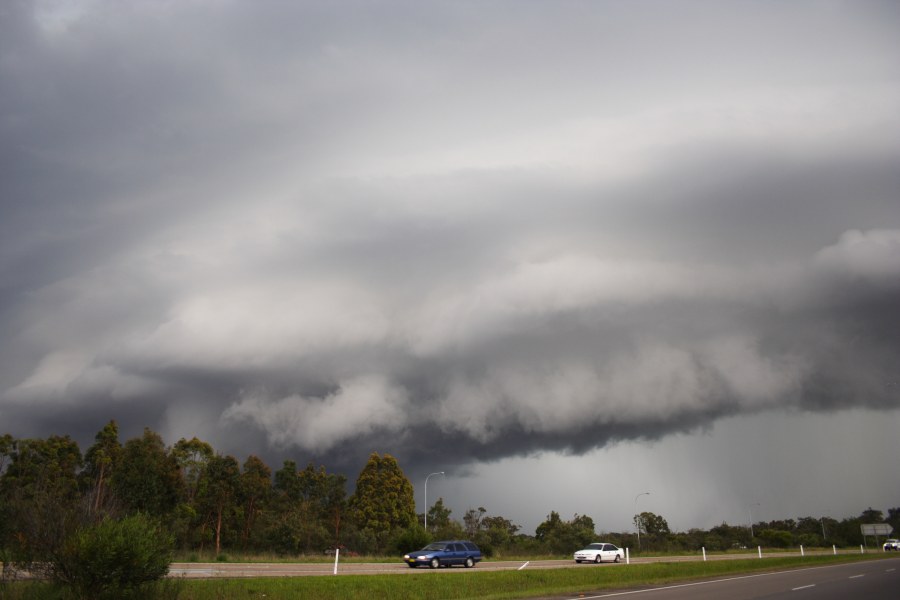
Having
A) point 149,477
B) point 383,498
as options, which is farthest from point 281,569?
point 383,498

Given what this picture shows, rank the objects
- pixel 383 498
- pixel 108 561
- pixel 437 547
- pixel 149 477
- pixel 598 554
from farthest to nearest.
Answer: pixel 383 498 < pixel 149 477 < pixel 598 554 < pixel 437 547 < pixel 108 561

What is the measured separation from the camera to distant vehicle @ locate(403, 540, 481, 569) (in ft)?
149

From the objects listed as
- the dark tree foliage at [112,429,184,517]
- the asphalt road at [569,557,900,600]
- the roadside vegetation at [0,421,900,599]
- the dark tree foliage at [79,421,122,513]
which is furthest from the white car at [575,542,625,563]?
the dark tree foliage at [79,421,122,513]

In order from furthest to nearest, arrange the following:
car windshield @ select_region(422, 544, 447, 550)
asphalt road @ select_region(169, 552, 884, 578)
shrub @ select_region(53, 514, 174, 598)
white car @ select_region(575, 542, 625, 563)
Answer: white car @ select_region(575, 542, 625, 563)
car windshield @ select_region(422, 544, 447, 550)
asphalt road @ select_region(169, 552, 884, 578)
shrub @ select_region(53, 514, 174, 598)

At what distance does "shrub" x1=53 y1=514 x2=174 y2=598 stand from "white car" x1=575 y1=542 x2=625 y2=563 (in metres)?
40.0

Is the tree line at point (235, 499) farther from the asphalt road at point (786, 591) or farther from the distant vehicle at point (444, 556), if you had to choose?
the asphalt road at point (786, 591)

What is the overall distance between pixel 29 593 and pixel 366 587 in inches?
456

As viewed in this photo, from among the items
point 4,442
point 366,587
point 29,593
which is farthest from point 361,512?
point 29,593

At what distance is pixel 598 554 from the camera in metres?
55.1

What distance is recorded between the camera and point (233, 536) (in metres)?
83.4

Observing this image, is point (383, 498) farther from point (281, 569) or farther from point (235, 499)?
point (281, 569)

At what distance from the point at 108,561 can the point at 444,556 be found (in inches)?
1109

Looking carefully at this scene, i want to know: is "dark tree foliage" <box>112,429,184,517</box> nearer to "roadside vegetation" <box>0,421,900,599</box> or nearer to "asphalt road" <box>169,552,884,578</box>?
"roadside vegetation" <box>0,421,900,599</box>

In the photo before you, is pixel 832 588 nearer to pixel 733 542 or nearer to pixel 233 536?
pixel 233 536
